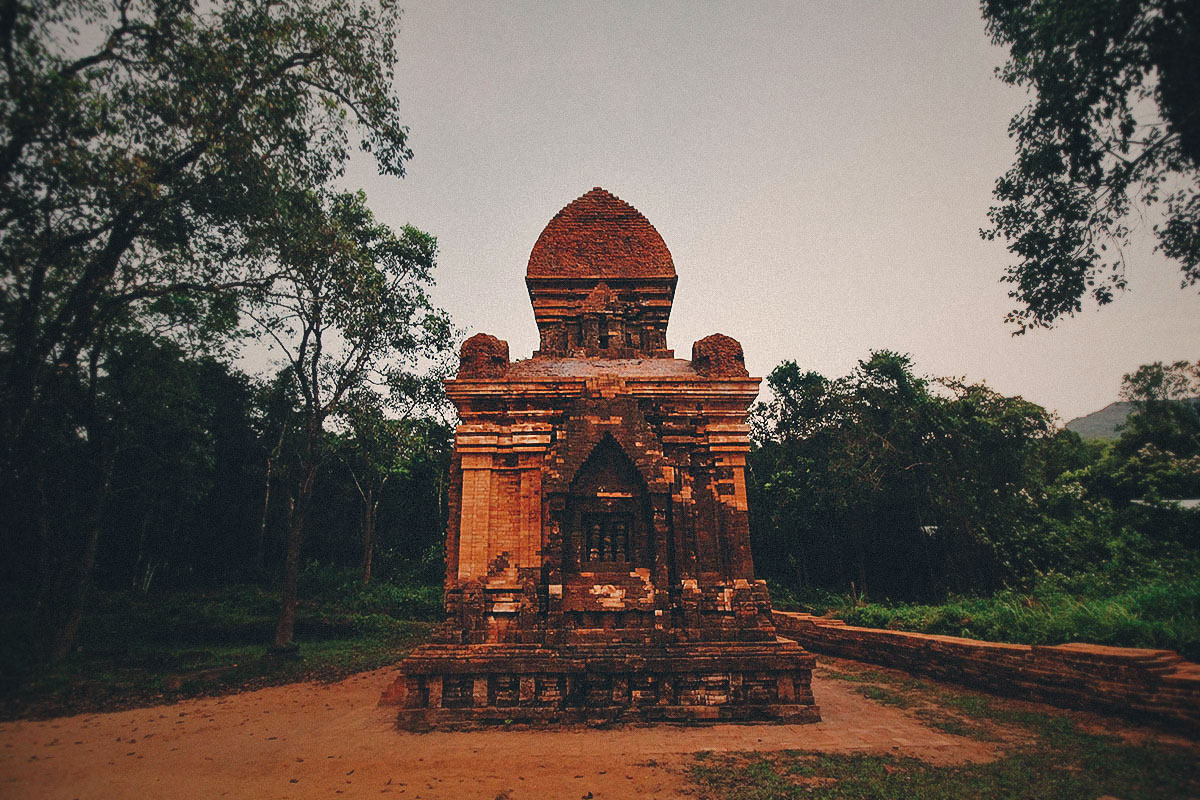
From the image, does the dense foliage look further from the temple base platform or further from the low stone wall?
the temple base platform

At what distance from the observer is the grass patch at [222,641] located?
1200 cm

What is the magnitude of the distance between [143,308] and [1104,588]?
17.9 m

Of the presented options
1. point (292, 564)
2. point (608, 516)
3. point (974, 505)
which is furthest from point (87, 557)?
point (974, 505)

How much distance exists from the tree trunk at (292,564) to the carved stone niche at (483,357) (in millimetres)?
8283

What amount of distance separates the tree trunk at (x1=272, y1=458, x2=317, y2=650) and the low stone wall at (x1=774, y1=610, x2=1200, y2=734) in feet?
51.2

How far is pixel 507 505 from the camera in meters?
9.92

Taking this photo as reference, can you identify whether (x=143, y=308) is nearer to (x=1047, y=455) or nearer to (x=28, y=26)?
(x=28, y=26)

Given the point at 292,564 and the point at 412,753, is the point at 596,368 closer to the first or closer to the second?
the point at 412,753

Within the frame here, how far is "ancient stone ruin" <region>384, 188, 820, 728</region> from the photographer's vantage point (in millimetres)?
8414

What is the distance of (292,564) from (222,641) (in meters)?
5.28

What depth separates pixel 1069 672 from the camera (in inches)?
324

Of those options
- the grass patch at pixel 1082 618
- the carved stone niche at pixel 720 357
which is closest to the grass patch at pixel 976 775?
the grass patch at pixel 1082 618

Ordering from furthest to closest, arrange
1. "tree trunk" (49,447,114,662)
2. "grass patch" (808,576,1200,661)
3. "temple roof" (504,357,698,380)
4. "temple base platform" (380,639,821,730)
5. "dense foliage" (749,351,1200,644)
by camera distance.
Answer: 1. "dense foliage" (749,351,1200,644)
2. "tree trunk" (49,447,114,662)
3. "temple roof" (504,357,698,380)
4. "temple base platform" (380,639,821,730)
5. "grass patch" (808,576,1200,661)

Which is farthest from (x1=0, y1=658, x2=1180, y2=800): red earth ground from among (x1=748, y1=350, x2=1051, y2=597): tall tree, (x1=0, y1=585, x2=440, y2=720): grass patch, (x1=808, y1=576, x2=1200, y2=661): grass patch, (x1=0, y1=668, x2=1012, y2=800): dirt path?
(x1=748, y1=350, x2=1051, y2=597): tall tree
